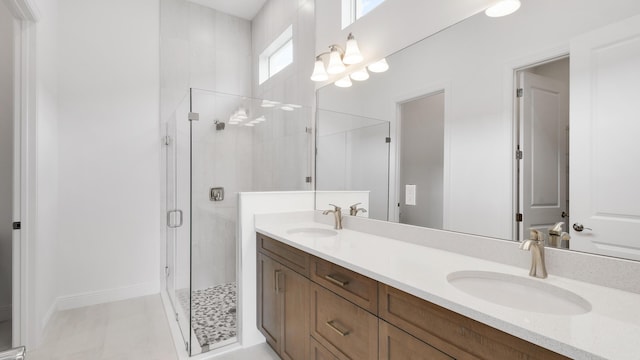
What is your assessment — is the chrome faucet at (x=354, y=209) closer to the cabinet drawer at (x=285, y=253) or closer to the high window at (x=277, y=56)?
the cabinet drawer at (x=285, y=253)

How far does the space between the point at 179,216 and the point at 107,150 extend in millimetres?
1138

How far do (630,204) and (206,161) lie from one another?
2.22 metres

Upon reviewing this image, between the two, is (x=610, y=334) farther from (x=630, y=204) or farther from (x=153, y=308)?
(x=153, y=308)

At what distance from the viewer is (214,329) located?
219 centimetres

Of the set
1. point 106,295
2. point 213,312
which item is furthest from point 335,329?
point 106,295

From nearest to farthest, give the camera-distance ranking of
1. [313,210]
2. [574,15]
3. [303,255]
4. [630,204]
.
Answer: [630,204] < [574,15] < [303,255] < [313,210]

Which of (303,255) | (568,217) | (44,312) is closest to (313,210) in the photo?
(303,255)

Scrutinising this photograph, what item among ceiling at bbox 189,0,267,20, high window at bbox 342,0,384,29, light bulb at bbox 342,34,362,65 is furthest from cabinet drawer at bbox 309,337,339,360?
ceiling at bbox 189,0,267,20

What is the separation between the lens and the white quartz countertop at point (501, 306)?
0.61 metres

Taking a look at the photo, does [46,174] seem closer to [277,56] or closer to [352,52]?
[277,56]

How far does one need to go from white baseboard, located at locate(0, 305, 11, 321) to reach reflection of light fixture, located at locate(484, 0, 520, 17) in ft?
12.9

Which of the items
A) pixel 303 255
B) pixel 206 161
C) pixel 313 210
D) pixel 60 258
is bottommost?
pixel 60 258

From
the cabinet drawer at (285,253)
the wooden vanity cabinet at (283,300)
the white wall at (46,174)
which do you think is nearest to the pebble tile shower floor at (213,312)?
the wooden vanity cabinet at (283,300)

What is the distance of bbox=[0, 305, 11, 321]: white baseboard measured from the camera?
2402 millimetres
